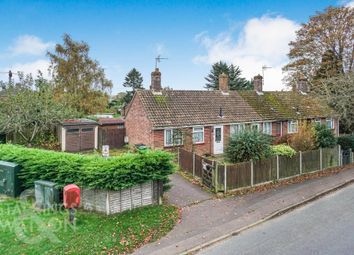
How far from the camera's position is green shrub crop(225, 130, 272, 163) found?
15.1 meters

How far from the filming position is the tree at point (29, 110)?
19781 millimetres

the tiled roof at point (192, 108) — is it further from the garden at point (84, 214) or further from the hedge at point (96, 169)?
the garden at point (84, 214)

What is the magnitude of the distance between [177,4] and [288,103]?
50.8 ft

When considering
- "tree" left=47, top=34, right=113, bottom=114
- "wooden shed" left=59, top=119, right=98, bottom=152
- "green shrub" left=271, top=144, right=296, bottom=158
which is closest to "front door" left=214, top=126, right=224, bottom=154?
"green shrub" left=271, top=144, right=296, bottom=158

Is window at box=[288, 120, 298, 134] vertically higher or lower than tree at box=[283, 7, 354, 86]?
lower

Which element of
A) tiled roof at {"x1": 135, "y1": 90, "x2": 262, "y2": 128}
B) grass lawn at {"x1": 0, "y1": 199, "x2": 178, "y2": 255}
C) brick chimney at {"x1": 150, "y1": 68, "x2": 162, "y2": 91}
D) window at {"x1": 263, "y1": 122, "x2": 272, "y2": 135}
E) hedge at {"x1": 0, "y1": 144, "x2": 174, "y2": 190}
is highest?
brick chimney at {"x1": 150, "y1": 68, "x2": 162, "y2": 91}

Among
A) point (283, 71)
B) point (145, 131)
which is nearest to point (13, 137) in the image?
point (145, 131)

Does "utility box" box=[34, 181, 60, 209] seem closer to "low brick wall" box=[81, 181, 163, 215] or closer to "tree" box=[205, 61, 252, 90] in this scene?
"low brick wall" box=[81, 181, 163, 215]

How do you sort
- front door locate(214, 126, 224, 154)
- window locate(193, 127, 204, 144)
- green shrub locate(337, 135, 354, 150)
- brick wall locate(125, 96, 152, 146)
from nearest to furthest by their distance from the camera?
1. brick wall locate(125, 96, 152, 146)
2. green shrub locate(337, 135, 354, 150)
3. window locate(193, 127, 204, 144)
4. front door locate(214, 126, 224, 154)

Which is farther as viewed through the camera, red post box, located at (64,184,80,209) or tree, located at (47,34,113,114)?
→ tree, located at (47,34,113,114)

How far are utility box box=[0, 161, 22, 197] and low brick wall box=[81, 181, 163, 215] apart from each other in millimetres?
3255

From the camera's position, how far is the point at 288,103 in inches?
1137

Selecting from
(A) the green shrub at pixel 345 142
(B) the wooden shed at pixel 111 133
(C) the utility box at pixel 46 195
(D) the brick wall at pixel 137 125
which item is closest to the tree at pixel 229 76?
(B) the wooden shed at pixel 111 133

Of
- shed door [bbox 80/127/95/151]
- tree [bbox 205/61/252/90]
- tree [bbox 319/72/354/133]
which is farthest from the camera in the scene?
tree [bbox 205/61/252/90]
